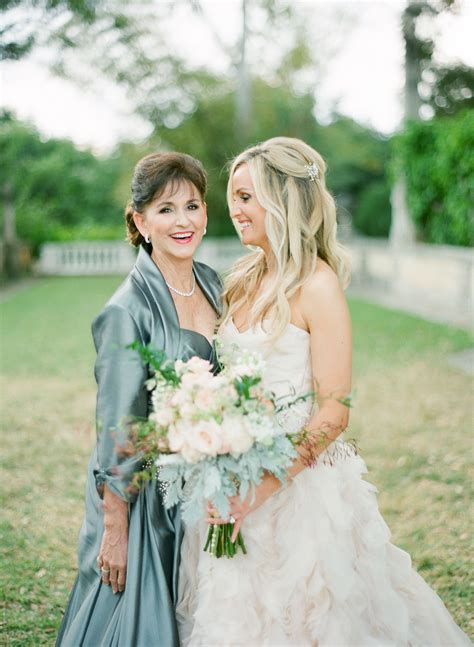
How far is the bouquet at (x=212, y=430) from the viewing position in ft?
6.75

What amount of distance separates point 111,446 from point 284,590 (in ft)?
2.67

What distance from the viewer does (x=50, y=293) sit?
18.0 metres

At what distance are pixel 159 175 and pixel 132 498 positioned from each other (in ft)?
3.98

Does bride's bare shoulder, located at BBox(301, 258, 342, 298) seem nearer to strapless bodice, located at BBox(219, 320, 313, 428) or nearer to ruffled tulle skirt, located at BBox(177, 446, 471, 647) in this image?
strapless bodice, located at BBox(219, 320, 313, 428)

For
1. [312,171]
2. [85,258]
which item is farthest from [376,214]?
[312,171]

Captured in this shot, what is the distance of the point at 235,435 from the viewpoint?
6.70 feet

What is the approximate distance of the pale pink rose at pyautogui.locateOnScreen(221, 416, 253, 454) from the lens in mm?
2043

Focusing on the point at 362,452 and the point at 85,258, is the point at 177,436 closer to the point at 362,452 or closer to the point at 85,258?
the point at 362,452

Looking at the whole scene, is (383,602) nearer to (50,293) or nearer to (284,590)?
(284,590)

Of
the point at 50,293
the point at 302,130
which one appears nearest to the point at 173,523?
the point at 50,293

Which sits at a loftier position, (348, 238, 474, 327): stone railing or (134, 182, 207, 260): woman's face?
(134, 182, 207, 260): woman's face

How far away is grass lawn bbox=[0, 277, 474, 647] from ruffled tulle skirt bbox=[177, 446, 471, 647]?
756 mm

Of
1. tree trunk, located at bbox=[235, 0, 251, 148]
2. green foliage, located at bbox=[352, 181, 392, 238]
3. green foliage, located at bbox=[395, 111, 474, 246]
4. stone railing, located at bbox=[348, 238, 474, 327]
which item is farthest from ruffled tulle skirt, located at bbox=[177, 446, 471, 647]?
green foliage, located at bbox=[352, 181, 392, 238]

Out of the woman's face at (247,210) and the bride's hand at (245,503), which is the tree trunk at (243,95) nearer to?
the woman's face at (247,210)
